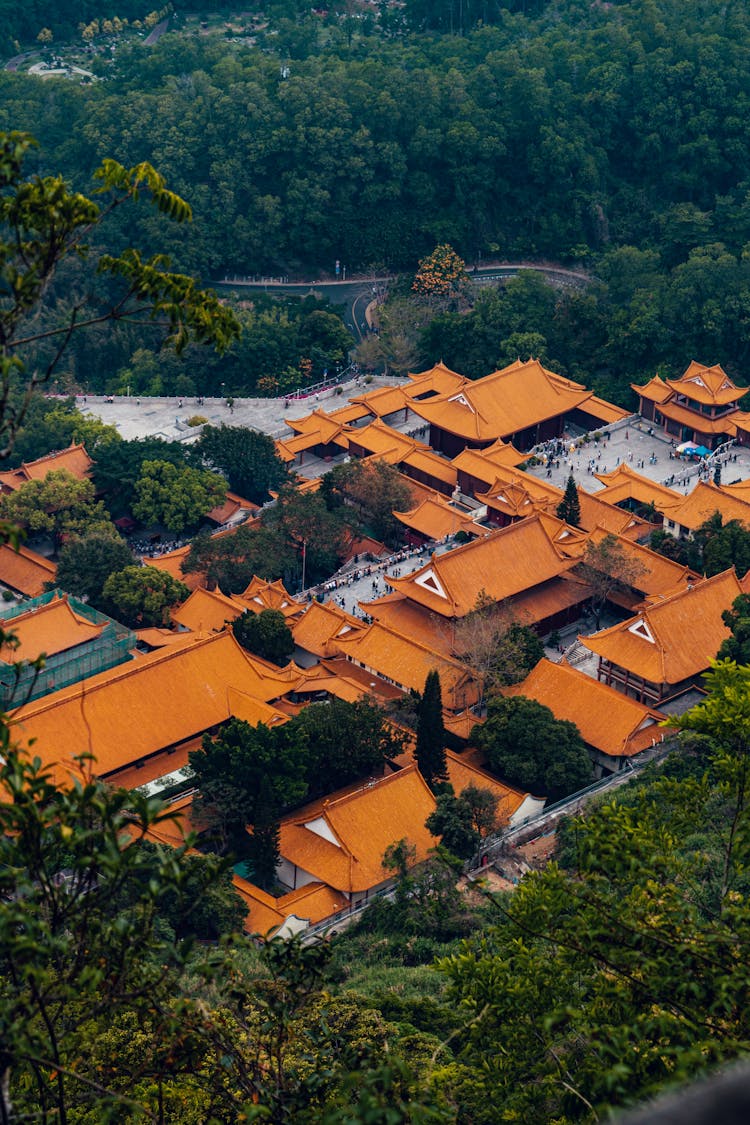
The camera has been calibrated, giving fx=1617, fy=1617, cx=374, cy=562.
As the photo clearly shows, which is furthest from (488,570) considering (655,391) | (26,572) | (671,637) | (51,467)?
(51,467)

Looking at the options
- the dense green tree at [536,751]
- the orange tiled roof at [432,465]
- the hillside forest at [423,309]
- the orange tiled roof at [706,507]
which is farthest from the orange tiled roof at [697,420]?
the dense green tree at [536,751]

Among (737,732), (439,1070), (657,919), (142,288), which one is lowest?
(439,1070)

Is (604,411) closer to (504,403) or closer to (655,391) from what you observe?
(655,391)

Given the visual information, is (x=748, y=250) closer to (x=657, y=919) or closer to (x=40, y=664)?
(x=657, y=919)

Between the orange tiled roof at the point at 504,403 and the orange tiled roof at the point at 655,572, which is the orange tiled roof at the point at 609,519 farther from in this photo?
the orange tiled roof at the point at 504,403

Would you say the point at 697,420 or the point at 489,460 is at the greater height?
the point at 489,460

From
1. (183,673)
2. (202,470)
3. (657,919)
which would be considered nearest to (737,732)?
(657,919)
